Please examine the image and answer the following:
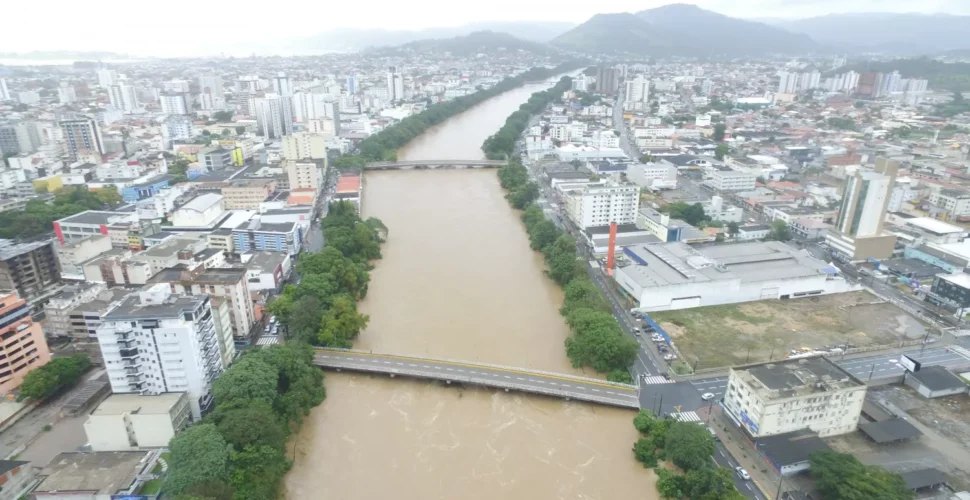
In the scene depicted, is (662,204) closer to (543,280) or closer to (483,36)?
(543,280)

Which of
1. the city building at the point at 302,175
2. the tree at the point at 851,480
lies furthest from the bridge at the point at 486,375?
the city building at the point at 302,175

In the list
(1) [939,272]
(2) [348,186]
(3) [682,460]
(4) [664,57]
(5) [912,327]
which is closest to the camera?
(3) [682,460]

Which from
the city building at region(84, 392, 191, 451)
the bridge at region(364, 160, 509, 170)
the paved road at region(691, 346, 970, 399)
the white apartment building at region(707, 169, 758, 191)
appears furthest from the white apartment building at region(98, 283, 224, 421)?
the white apartment building at region(707, 169, 758, 191)

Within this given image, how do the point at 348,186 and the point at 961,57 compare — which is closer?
the point at 348,186

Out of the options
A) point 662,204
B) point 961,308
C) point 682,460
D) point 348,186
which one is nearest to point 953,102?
point 662,204

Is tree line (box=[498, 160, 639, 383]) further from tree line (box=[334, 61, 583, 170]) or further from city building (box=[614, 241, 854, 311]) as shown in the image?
tree line (box=[334, 61, 583, 170])

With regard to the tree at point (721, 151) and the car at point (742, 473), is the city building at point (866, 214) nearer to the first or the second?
the car at point (742, 473)

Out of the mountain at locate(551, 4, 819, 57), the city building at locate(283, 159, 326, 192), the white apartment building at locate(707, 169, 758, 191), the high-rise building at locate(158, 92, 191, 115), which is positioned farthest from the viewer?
the mountain at locate(551, 4, 819, 57)
